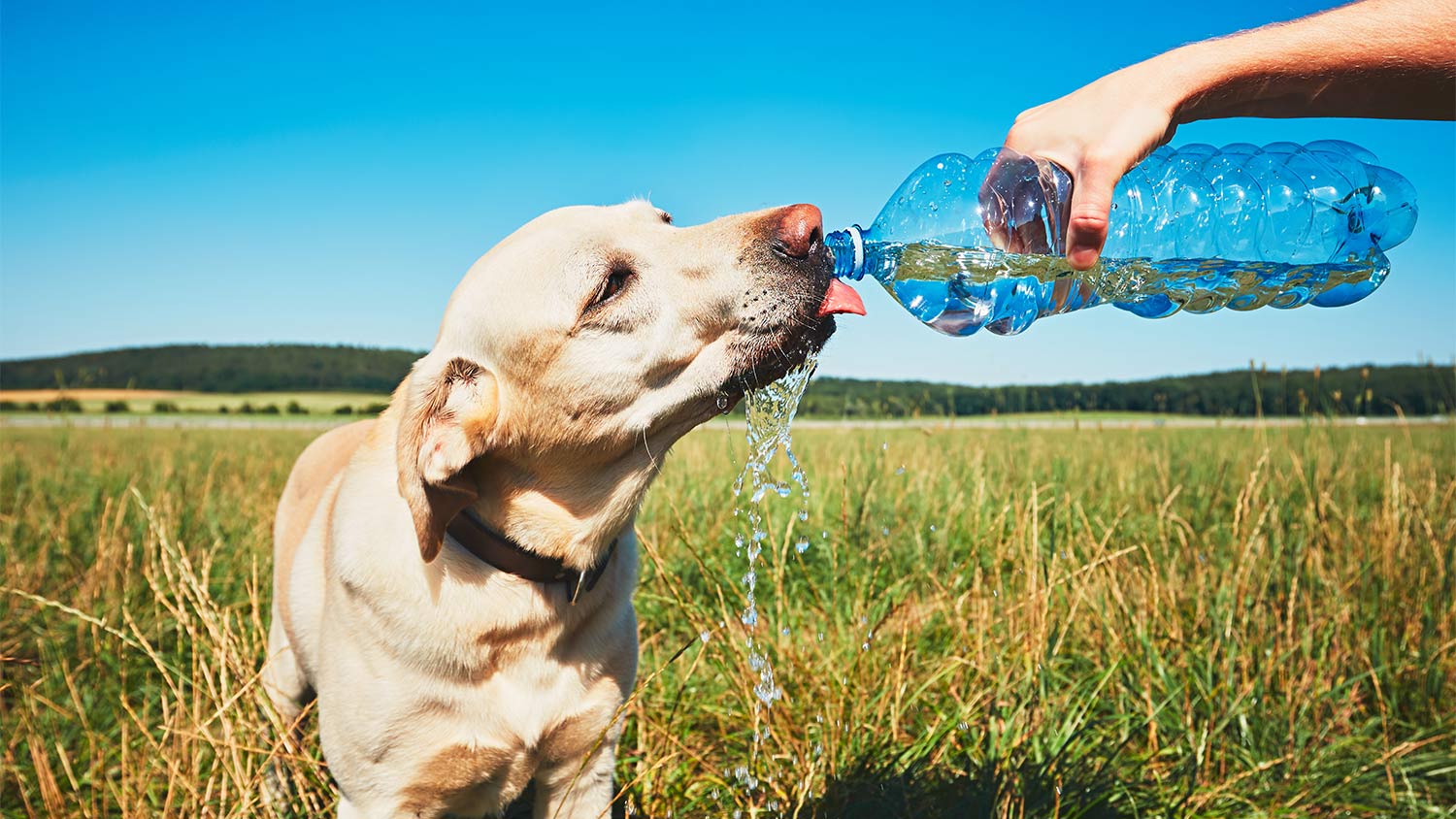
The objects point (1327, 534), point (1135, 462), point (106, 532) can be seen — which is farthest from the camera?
point (1135, 462)

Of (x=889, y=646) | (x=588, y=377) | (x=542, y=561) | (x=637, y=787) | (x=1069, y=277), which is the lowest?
(x=637, y=787)

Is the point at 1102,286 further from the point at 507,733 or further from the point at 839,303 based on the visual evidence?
the point at 507,733

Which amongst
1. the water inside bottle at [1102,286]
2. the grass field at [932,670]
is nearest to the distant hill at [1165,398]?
the grass field at [932,670]

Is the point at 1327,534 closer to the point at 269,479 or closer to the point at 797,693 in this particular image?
the point at 797,693

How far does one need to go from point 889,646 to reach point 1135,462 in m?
4.35

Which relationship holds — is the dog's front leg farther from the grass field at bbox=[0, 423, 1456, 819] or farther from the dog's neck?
the dog's neck

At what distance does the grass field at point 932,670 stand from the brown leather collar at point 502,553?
41 centimetres

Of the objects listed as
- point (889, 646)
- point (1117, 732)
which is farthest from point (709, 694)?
point (1117, 732)

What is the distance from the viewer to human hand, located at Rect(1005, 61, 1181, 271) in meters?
1.47

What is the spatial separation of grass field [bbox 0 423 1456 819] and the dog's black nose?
0.91 metres

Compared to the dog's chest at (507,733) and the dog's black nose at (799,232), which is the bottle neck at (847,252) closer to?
the dog's black nose at (799,232)

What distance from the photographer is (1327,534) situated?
412 cm

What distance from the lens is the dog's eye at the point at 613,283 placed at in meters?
2.28

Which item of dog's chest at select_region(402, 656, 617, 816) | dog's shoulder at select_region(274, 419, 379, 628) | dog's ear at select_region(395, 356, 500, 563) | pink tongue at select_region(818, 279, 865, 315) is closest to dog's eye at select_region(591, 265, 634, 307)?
dog's ear at select_region(395, 356, 500, 563)
